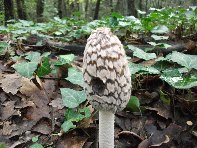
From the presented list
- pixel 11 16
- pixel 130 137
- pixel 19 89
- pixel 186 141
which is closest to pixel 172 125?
pixel 186 141

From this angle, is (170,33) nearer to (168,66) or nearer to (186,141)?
(168,66)

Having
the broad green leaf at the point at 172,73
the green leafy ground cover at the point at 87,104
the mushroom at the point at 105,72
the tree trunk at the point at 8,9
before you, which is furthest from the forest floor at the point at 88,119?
the tree trunk at the point at 8,9

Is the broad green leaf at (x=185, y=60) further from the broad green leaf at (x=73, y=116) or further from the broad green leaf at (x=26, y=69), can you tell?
the broad green leaf at (x=26, y=69)

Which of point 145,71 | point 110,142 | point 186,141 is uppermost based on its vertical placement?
point 145,71

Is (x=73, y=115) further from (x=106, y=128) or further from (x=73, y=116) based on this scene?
(x=106, y=128)

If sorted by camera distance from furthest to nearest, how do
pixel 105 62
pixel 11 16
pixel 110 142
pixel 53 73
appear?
1. pixel 11 16
2. pixel 53 73
3. pixel 110 142
4. pixel 105 62

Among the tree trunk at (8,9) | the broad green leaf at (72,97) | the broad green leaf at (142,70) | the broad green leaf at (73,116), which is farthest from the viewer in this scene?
the tree trunk at (8,9)

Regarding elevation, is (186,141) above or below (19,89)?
below

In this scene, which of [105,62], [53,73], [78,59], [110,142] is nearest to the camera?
[105,62]

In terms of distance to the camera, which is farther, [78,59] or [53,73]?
[78,59]
